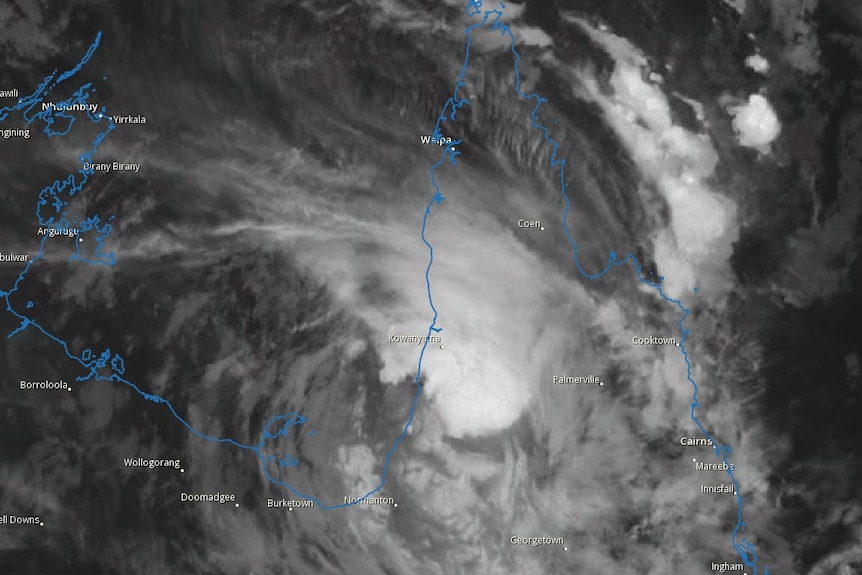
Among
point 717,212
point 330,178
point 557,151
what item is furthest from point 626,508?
point 330,178

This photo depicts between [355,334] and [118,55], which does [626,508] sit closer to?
[355,334]

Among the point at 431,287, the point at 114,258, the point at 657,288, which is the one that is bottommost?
the point at 114,258

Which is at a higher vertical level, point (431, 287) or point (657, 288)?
point (657, 288)

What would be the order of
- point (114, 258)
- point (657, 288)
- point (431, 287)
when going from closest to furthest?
point (657, 288)
point (431, 287)
point (114, 258)

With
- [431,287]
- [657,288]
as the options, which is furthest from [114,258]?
[657,288]

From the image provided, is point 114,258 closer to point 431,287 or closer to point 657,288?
point 431,287
